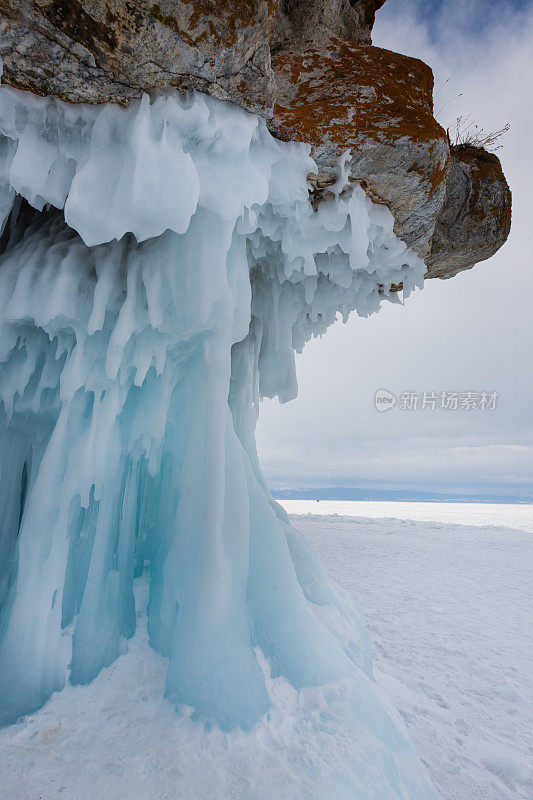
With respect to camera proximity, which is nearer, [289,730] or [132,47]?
[132,47]

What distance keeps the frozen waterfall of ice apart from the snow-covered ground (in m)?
0.73

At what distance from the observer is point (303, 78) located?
251 cm

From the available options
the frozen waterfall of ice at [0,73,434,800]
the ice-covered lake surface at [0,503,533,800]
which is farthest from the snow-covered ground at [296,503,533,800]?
the frozen waterfall of ice at [0,73,434,800]

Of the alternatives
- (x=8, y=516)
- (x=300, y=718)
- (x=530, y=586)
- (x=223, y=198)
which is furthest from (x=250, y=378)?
(x=530, y=586)

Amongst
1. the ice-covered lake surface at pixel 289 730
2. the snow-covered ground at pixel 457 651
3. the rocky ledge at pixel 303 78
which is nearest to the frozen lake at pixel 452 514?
the snow-covered ground at pixel 457 651

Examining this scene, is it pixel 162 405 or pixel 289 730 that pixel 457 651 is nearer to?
pixel 289 730

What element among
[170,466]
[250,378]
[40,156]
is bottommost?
[170,466]

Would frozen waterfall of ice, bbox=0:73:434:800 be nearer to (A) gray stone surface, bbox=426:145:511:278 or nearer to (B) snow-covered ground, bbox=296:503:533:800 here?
(A) gray stone surface, bbox=426:145:511:278

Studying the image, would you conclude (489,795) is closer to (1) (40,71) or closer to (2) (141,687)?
(2) (141,687)

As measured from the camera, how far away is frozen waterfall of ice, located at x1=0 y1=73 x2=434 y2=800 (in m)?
2.11

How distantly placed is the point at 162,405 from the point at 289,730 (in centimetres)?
250

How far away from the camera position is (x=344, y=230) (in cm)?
331

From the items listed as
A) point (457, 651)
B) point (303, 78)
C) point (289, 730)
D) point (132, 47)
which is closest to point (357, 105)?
point (303, 78)

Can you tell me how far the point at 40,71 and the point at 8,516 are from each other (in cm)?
384
